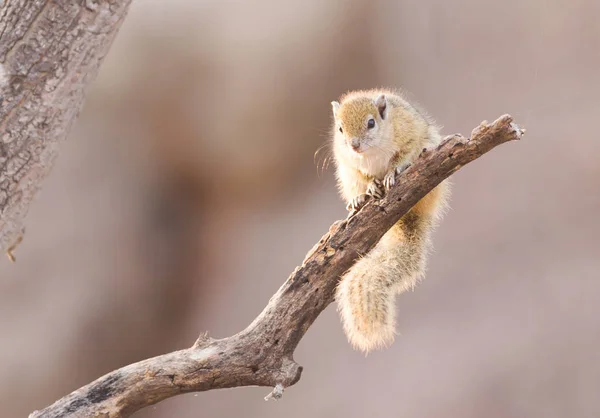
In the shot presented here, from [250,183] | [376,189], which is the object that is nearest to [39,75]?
[376,189]

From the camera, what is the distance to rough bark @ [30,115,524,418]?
2672 millimetres

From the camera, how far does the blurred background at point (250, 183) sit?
5.92m

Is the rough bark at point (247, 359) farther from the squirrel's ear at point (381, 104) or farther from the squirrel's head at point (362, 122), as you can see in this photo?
the squirrel's ear at point (381, 104)

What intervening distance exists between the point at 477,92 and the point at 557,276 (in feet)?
5.68

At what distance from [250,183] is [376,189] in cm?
359

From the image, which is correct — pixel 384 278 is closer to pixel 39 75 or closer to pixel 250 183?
pixel 39 75

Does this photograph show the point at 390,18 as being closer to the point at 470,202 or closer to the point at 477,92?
the point at 477,92

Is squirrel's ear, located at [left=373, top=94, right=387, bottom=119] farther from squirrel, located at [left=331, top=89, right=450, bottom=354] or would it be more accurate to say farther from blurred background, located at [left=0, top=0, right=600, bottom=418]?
blurred background, located at [left=0, top=0, right=600, bottom=418]

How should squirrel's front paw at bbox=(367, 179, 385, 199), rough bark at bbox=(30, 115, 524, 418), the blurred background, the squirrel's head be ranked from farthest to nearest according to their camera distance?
the blurred background
the squirrel's head
squirrel's front paw at bbox=(367, 179, 385, 199)
rough bark at bbox=(30, 115, 524, 418)

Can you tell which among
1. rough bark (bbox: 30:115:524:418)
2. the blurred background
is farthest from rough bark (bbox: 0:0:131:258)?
the blurred background

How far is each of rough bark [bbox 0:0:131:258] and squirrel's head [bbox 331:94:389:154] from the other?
1.33 metres

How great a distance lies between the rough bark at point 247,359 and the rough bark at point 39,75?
2.19 feet

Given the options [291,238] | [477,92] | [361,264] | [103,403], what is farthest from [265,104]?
[103,403]

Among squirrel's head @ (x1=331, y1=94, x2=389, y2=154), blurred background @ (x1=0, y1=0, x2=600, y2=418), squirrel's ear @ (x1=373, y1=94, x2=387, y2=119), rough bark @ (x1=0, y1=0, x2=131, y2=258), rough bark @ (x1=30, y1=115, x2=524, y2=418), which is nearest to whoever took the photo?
rough bark @ (x1=0, y1=0, x2=131, y2=258)
